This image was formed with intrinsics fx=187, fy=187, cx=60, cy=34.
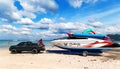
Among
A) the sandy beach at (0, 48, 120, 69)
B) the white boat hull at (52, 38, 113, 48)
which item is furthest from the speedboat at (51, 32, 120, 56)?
the sandy beach at (0, 48, 120, 69)

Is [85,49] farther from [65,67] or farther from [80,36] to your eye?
[65,67]

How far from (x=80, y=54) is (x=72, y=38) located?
253 cm

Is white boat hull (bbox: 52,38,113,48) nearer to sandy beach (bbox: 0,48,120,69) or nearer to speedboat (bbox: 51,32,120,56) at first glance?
speedboat (bbox: 51,32,120,56)

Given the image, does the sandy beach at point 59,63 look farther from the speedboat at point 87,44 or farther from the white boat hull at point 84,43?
the white boat hull at point 84,43

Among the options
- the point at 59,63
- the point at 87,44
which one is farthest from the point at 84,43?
the point at 59,63

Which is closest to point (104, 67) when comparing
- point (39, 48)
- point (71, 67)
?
point (71, 67)

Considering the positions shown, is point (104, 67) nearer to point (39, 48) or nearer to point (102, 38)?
point (102, 38)

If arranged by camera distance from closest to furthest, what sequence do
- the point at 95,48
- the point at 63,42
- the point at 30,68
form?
1. the point at 30,68
2. the point at 95,48
3. the point at 63,42

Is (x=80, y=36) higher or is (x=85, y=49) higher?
(x=80, y=36)

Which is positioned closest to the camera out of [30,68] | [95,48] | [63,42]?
[30,68]

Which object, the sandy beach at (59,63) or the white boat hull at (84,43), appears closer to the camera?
the sandy beach at (59,63)

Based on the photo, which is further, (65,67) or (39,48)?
(39,48)

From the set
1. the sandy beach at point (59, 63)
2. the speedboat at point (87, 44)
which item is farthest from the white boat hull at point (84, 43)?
the sandy beach at point (59, 63)

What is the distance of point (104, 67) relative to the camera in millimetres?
15719
